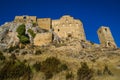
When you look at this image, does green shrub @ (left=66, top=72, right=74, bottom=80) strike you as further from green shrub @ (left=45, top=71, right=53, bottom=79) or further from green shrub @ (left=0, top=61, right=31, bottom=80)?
green shrub @ (left=0, top=61, right=31, bottom=80)

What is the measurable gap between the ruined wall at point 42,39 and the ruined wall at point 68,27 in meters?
10.9

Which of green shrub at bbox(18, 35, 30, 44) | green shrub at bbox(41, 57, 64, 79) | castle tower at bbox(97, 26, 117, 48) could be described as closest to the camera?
green shrub at bbox(41, 57, 64, 79)

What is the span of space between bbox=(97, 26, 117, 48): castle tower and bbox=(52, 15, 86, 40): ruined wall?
19.2ft

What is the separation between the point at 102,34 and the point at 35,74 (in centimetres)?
3700

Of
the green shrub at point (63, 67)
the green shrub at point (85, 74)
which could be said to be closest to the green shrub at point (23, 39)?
the green shrub at point (63, 67)

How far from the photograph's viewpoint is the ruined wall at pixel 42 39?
1704 inches

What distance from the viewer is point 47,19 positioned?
56250mm

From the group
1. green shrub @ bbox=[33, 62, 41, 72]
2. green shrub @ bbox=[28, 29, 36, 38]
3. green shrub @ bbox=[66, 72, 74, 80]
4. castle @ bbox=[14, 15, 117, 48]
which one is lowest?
green shrub @ bbox=[66, 72, 74, 80]

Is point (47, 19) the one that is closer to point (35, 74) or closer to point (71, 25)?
point (71, 25)

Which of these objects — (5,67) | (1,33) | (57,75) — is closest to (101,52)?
(57,75)

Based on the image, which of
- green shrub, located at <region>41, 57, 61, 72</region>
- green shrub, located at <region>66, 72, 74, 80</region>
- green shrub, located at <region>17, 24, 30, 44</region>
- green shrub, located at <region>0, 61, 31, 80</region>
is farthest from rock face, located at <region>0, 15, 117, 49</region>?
green shrub, located at <region>66, 72, 74, 80</region>

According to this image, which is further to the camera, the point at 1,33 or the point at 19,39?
the point at 1,33

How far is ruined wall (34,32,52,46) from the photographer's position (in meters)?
43.3

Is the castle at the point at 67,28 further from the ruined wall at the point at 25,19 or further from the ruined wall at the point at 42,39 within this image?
the ruined wall at the point at 42,39
